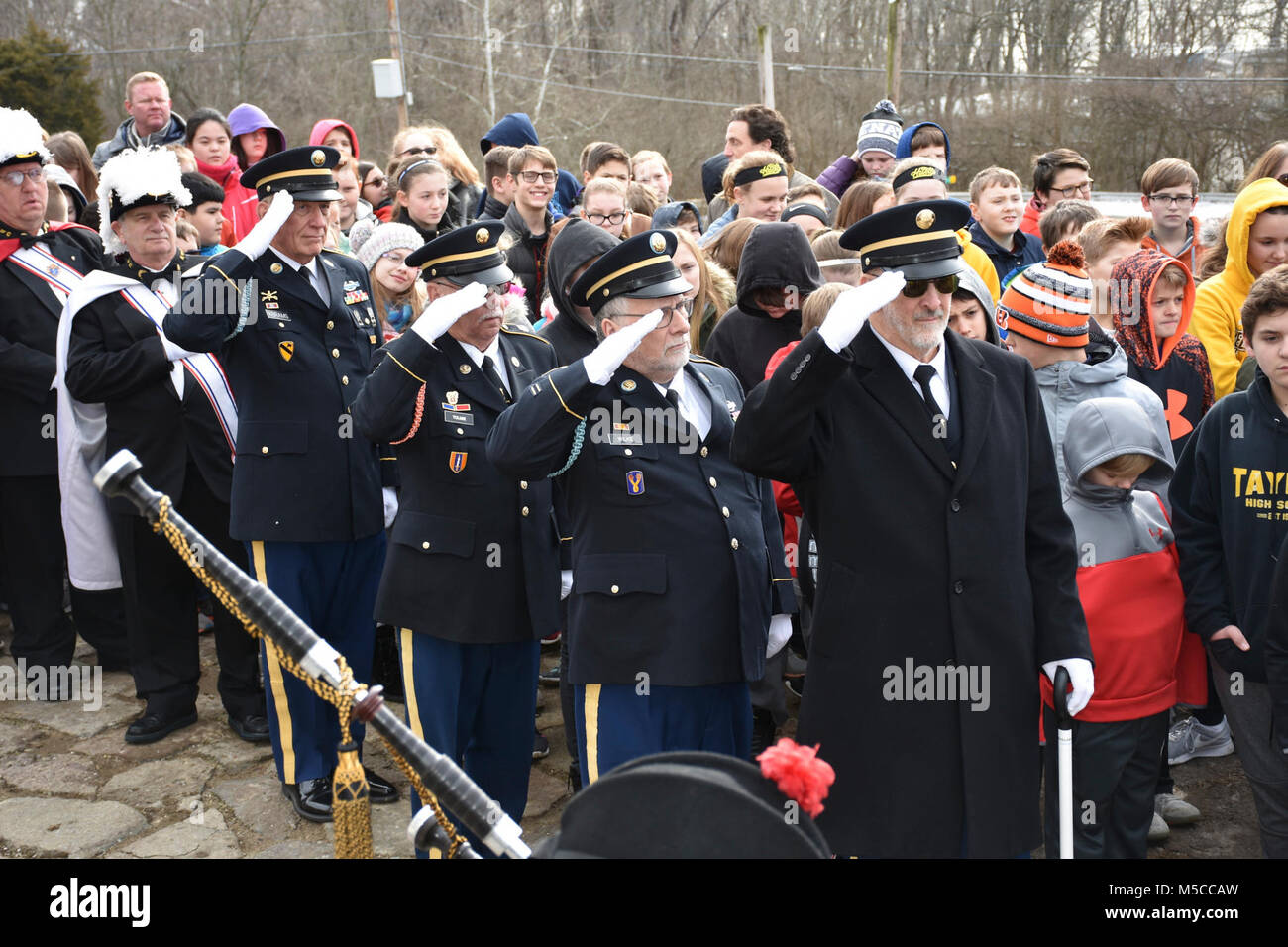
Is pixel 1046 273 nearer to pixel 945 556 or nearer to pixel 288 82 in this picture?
pixel 945 556

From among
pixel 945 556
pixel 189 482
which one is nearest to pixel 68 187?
pixel 189 482

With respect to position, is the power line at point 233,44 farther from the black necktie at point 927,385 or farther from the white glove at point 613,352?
the black necktie at point 927,385

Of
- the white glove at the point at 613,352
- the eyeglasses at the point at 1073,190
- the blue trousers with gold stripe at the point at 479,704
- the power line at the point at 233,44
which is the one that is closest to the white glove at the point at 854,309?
the white glove at the point at 613,352

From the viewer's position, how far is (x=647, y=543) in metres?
3.36

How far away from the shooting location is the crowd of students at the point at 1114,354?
3.77 metres

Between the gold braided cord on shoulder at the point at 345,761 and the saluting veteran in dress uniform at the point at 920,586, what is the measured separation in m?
1.21

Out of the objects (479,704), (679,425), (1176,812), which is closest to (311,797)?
(479,704)

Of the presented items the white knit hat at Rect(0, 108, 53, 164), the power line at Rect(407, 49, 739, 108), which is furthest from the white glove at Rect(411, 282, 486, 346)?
the power line at Rect(407, 49, 739, 108)

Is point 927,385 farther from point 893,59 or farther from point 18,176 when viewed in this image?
point 893,59

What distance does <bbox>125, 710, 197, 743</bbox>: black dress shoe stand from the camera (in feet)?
18.0

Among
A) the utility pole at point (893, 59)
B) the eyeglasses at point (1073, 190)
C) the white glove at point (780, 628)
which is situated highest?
the utility pole at point (893, 59)

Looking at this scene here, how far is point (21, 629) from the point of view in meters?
6.23

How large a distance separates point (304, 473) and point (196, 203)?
96.7 inches

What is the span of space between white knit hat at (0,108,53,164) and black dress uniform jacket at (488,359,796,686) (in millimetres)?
3636
